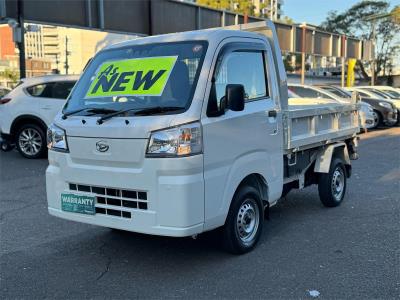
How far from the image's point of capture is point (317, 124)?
6230 mm

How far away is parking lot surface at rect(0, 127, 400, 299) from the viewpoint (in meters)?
4.00

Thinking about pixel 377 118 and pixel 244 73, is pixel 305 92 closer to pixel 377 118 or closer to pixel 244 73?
Result: pixel 377 118

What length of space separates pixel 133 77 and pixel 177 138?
0.94 metres

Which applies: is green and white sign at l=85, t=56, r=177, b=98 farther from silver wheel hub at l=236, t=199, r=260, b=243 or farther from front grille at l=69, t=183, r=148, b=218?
silver wheel hub at l=236, t=199, r=260, b=243

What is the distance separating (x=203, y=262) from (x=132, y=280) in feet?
2.43

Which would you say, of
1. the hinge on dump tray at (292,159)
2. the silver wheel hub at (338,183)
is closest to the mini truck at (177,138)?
the hinge on dump tray at (292,159)

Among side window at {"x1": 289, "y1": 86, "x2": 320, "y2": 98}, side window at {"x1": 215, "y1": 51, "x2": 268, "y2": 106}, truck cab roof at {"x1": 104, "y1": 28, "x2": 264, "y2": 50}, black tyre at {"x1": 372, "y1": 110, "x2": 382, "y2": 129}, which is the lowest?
black tyre at {"x1": 372, "y1": 110, "x2": 382, "y2": 129}

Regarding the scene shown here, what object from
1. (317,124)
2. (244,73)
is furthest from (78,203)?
(317,124)

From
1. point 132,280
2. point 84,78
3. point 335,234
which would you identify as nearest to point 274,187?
point 335,234

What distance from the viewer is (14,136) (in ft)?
36.6

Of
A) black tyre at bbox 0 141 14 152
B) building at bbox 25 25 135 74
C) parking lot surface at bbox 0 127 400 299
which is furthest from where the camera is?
building at bbox 25 25 135 74

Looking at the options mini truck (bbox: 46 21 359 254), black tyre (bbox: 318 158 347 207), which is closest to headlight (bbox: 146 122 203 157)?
mini truck (bbox: 46 21 359 254)

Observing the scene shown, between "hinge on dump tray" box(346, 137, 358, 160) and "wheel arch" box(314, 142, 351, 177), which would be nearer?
"wheel arch" box(314, 142, 351, 177)

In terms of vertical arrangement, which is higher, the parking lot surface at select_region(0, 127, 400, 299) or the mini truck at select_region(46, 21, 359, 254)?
the mini truck at select_region(46, 21, 359, 254)
